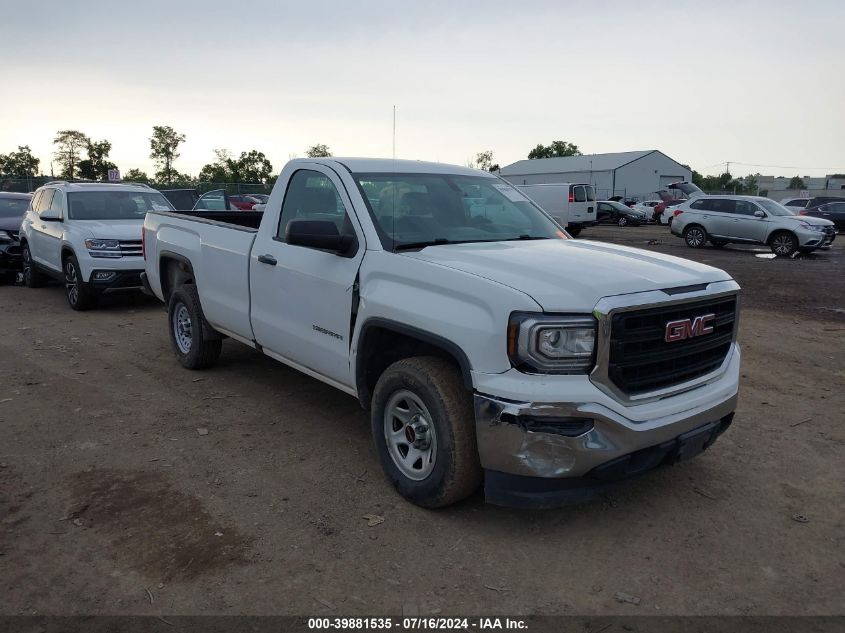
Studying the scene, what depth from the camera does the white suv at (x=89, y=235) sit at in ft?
30.4

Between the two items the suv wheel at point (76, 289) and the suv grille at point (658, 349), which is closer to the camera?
the suv grille at point (658, 349)

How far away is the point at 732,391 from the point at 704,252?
17.0m

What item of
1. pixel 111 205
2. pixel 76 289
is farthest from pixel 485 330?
pixel 111 205

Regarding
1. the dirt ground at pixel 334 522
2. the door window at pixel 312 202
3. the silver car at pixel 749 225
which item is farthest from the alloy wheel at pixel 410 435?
the silver car at pixel 749 225

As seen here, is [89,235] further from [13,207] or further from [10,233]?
[13,207]

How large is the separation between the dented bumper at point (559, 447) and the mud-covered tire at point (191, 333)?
3748mm

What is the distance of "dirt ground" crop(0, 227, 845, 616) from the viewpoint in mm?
2961

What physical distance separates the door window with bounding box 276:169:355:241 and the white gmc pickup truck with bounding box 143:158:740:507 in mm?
15

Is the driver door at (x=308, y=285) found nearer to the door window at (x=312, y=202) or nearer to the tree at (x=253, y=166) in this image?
the door window at (x=312, y=202)

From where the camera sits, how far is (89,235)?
9.30 meters

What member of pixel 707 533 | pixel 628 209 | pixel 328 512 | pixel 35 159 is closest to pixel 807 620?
pixel 707 533

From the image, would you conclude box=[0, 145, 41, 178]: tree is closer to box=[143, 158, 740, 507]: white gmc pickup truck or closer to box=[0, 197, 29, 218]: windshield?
box=[0, 197, 29, 218]: windshield

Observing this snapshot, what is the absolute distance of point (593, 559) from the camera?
3260mm

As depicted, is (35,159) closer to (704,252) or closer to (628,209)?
(628,209)
